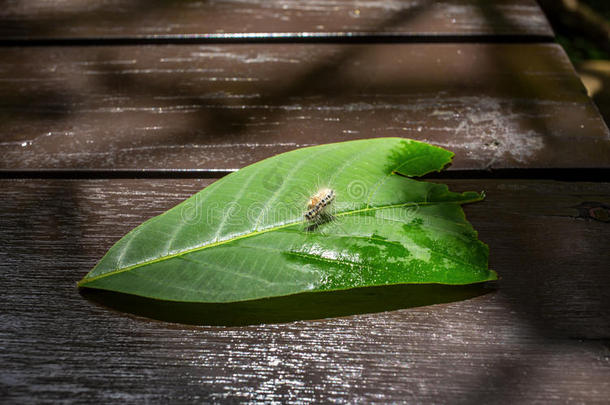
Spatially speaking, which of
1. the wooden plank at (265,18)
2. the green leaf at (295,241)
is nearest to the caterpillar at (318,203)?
the green leaf at (295,241)

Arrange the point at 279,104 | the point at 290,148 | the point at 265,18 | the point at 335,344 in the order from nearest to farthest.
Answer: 1. the point at 335,344
2. the point at 290,148
3. the point at 279,104
4. the point at 265,18

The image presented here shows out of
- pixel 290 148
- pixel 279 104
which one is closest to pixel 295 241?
pixel 290 148

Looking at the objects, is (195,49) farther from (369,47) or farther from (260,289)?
(260,289)

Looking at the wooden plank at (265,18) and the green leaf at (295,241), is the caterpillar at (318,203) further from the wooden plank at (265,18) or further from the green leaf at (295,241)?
the wooden plank at (265,18)

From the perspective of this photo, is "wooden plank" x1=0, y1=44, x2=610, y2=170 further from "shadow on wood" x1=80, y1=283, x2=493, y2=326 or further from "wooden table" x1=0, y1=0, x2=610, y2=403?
"shadow on wood" x1=80, y1=283, x2=493, y2=326

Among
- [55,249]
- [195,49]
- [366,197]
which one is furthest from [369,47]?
[55,249]

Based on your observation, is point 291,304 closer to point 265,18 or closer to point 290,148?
point 290,148
